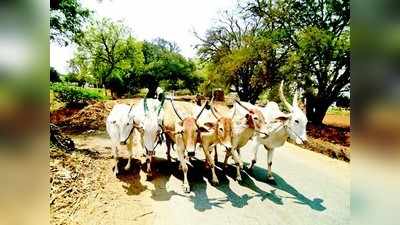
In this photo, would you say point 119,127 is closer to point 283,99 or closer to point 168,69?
point 168,69

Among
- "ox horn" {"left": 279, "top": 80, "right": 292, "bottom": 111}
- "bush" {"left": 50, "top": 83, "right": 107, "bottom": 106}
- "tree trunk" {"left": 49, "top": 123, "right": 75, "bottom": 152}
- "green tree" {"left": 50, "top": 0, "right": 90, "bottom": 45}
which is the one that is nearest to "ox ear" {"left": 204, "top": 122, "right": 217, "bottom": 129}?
"ox horn" {"left": 279, "top": 80, "right": 292, "bottom": 111}

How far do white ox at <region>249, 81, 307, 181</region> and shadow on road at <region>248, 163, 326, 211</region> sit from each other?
0.03 meters

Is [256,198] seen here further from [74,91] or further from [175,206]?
[74,91]

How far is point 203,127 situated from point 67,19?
77 cm

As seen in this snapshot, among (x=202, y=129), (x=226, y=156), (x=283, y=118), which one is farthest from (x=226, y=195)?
(x=283, y=118)

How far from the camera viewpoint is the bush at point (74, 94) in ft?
5.13

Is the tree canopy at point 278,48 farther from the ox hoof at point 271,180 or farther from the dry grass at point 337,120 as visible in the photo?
the ox hoof at point 271,180

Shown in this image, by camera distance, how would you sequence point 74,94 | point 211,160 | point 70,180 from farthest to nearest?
point 211,160
point 74,94
point 70,180

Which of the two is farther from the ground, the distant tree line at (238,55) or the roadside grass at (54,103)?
the distant tree line at (238,55)

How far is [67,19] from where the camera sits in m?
1.69

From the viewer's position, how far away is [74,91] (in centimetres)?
162

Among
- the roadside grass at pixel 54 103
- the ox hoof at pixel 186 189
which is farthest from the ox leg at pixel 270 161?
the roadside grass at pixel 54 103

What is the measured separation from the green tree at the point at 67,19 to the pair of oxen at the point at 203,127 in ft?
1.21
